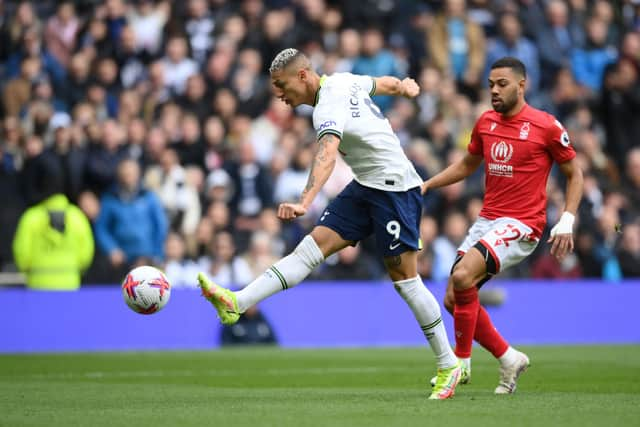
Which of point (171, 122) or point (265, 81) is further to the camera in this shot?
point (265, 81)

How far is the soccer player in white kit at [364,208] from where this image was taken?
9.16 metres

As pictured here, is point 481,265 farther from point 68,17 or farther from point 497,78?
point 68,17

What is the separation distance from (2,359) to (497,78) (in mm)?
7174

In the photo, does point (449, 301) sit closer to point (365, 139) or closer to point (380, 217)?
point (380, 217)

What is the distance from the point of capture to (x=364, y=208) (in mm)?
9438

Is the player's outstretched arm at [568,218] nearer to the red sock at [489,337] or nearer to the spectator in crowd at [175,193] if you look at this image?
the red sock at [489,337]

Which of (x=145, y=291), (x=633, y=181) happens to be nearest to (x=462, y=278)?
(x=145, y=291)

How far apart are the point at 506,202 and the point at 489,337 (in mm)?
1038

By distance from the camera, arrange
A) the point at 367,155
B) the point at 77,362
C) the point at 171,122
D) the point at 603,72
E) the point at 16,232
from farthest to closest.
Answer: the point at 603,72, the point at 171,122, the point at 16,232, the point at 77,362, the point at 367,155

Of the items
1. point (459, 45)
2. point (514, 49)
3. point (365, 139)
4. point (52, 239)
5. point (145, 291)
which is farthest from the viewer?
point (459, 45)

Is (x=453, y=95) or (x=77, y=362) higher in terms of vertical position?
(x=453, y=95)

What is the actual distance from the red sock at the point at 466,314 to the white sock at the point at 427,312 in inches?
11.0

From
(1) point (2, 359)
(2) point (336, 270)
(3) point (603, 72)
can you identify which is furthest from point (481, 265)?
(3) point (603, 72)

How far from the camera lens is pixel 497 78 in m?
9.67
